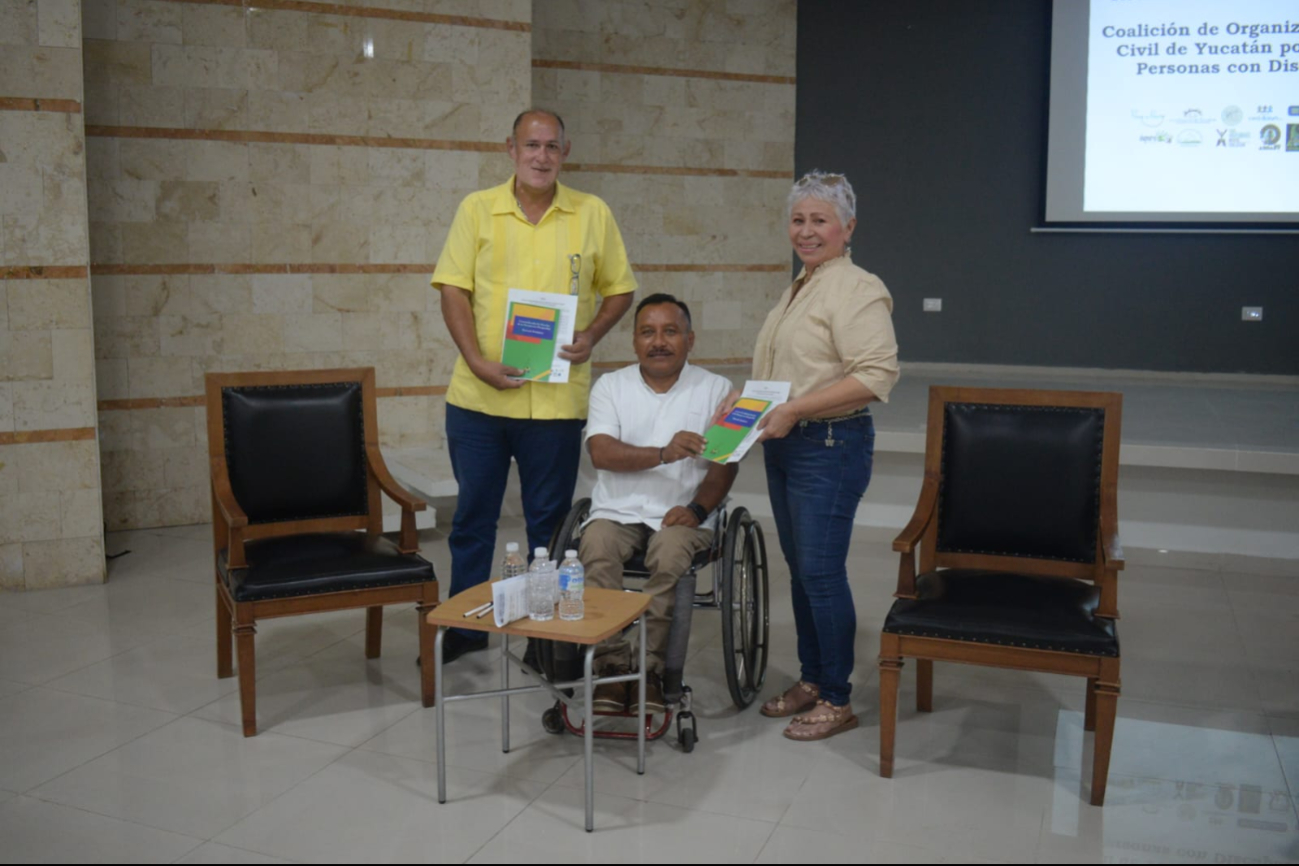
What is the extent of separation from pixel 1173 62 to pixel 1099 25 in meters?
0.50

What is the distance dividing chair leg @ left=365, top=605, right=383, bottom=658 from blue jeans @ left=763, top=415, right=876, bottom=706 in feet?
4.63

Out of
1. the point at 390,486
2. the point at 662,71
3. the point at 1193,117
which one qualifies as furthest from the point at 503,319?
the point at 1193,117

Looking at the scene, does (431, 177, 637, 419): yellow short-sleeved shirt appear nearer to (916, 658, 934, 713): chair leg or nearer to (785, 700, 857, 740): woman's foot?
(785, 700, 857, 740): woman's foot

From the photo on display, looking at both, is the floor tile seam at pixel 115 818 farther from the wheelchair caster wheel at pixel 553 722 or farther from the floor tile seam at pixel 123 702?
the wheelchair caster wheel at pixel 553 722

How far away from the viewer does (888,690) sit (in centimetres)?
294

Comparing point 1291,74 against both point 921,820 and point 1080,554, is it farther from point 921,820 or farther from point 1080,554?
point 921,820

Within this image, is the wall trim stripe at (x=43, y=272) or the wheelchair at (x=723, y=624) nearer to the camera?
the wheelchair at (x=723, y=624)

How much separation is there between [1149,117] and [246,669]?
6.33 meters

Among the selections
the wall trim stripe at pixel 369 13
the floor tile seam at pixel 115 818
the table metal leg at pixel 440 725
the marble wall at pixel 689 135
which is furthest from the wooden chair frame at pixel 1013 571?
the marble wall at pixel 689 135

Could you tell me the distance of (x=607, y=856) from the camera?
257 centimetres

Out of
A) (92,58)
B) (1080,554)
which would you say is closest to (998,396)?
(1080,554)

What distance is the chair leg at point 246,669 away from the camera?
10.5 feet

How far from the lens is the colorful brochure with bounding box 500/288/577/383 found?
3.53 metres

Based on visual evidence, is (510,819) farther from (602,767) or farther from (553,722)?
(553,722)
